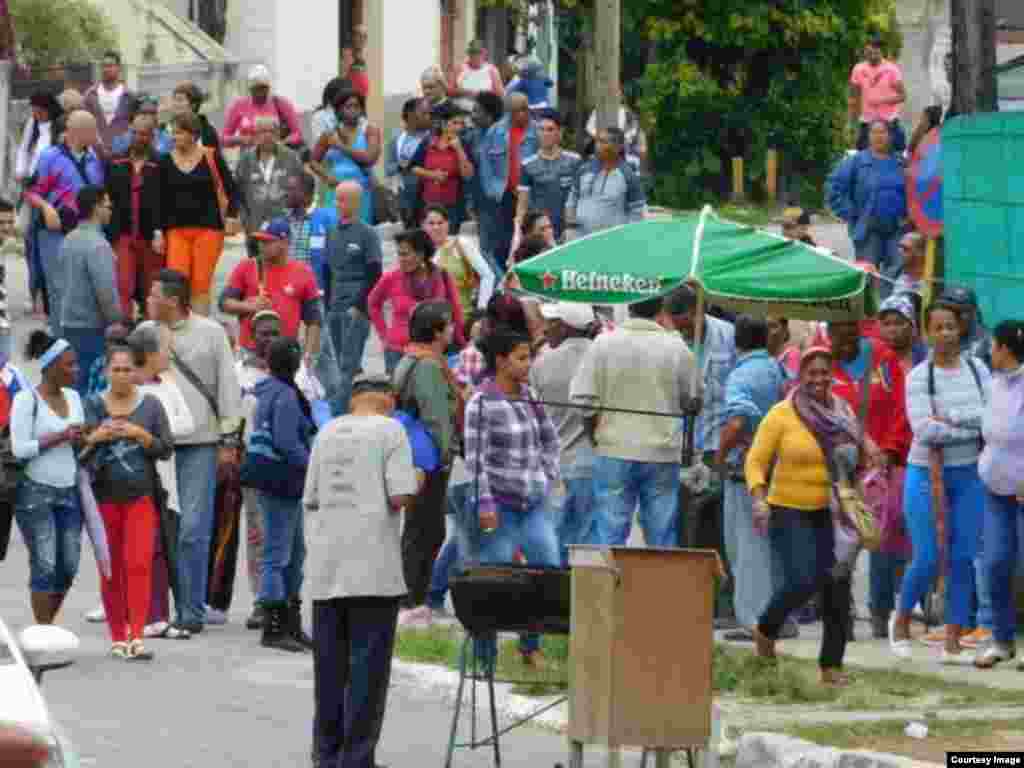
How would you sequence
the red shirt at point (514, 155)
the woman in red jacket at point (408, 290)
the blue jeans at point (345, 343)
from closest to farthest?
the woman in red jacket at point (408, 290), the blue jeans at point (345, 343), the red shirt at point (514, 155)

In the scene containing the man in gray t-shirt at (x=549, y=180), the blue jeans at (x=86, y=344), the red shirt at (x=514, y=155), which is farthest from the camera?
the red shirt at (x=514, y=155)

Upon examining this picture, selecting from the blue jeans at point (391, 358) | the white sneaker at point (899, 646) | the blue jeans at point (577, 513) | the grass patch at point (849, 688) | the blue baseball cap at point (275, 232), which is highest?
the blue baseball cap at point (275, 232)

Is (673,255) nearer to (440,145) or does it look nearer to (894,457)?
(894,457)

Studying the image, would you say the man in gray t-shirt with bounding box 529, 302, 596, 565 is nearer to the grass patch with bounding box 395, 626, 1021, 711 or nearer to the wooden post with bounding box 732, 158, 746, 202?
the grass patch with bounding box 395, 626, 1021, 711

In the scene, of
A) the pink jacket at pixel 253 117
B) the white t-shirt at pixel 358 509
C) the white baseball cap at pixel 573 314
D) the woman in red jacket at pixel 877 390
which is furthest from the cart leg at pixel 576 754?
the pink jacket at pixel 253 117

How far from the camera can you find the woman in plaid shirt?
14836 millimetres

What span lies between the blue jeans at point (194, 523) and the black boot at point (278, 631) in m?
0.55

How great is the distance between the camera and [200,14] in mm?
43656

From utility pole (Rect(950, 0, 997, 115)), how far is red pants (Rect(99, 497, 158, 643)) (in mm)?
6755

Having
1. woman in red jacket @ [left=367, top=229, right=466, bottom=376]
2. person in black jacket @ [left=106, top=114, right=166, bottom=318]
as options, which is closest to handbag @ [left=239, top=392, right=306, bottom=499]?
woman in red jacket @ [left=367, top=229, right=466, bottom=376]

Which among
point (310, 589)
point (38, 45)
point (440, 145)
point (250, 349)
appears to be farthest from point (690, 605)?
point (38, 45)

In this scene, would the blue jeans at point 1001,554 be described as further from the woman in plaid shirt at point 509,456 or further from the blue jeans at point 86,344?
the blue jeans at point 86,344

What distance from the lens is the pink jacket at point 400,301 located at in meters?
20.4

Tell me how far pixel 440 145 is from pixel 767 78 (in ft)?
67.6
